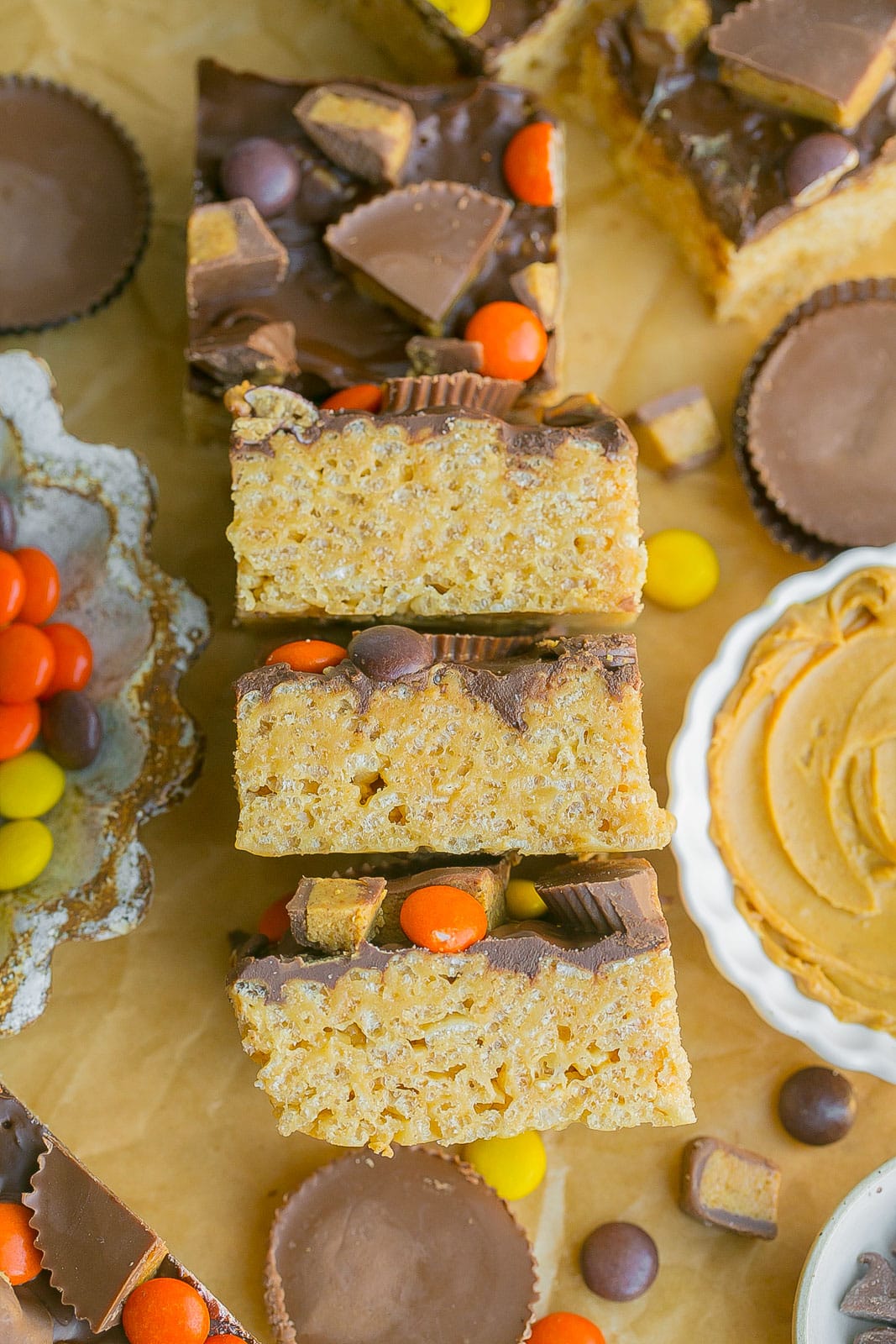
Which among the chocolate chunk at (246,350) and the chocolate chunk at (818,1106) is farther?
the chocolate chunk at (818,1106)

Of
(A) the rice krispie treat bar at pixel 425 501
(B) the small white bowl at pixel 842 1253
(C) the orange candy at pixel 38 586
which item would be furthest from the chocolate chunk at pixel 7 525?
(B) the small white bowl at pixel 842 1253

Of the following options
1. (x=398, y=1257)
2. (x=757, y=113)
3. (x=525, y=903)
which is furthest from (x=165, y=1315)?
(x=757, y=113)

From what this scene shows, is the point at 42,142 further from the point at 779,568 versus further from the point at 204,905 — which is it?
the point at 779,568

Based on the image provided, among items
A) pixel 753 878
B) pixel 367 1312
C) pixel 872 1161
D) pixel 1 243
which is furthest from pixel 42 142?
pixel 872 1161

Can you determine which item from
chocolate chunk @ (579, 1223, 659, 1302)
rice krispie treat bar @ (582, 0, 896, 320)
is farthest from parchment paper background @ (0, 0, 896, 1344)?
rice krispie treat bar @ (582, 0, 896, 320)

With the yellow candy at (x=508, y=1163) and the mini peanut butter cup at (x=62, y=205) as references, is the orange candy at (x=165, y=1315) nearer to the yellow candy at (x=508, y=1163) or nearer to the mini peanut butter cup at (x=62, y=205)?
the yellow candy at (x=508, y=1163)

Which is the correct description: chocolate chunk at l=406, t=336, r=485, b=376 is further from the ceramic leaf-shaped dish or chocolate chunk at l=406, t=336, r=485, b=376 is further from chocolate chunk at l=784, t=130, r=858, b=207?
chocolate chunk at l=784, t=130, r=858, b=207
